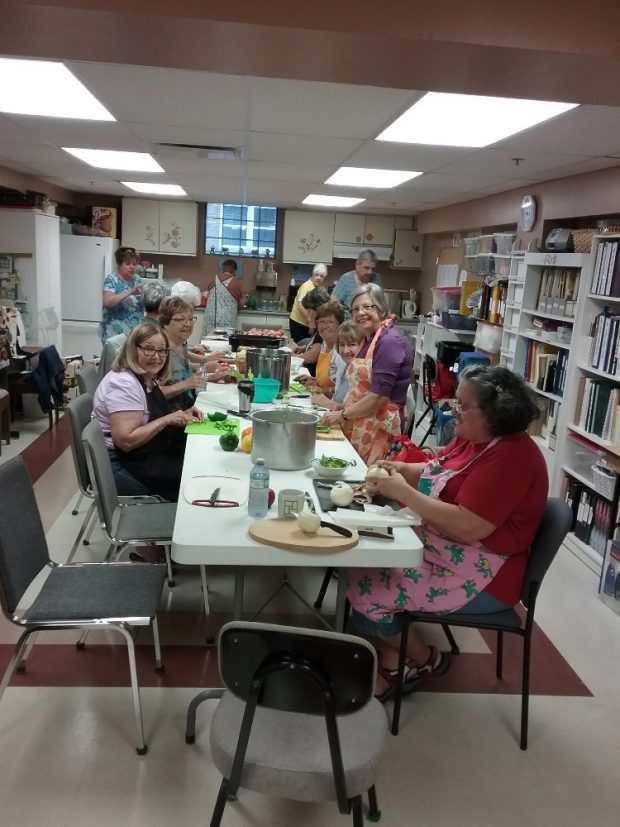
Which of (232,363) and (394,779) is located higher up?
(232,363)

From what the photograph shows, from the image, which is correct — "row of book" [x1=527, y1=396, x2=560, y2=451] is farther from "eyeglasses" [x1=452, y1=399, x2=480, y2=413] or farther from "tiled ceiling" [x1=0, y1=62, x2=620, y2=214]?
"eyeglasses" [x1=452, y1=399, x2=480, y2=413]

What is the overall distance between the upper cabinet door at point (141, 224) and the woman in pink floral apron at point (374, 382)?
5959mm

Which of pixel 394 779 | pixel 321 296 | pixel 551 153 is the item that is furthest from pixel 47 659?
pixel 551 153

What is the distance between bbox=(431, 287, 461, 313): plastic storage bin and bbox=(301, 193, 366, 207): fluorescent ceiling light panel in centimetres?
132

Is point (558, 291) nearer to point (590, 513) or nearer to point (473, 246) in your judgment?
point (590, 513)

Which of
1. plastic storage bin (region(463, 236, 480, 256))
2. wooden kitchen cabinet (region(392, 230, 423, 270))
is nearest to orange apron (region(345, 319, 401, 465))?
plastic storage bin (region(463, 236, 480, 256))

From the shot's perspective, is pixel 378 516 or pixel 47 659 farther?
pixel 47 659

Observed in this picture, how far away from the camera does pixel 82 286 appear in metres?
8.12

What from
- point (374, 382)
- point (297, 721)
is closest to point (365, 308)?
point (374, 382)

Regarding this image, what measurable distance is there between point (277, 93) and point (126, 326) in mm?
3539

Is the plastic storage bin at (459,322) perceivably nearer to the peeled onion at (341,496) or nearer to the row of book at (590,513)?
the row of book at (590,513)

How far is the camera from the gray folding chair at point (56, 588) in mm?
1976

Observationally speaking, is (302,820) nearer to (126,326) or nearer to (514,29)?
(514,29)

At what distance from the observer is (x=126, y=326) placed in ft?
19.6
